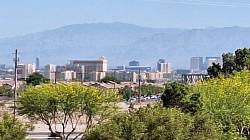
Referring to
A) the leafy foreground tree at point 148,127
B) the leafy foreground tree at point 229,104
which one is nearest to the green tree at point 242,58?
the leafy foreground tree at point 229,104

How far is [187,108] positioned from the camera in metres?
34.5

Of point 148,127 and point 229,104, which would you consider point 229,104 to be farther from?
point 148,127

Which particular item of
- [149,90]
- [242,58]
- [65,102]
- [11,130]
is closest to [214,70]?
[242,58]

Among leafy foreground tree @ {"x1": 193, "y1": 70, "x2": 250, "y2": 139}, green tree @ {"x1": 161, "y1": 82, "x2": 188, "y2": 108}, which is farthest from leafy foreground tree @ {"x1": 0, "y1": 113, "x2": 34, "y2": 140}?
green tree @ {"x1": 161, "y1": 82, "x2": 188, "y2": 108}

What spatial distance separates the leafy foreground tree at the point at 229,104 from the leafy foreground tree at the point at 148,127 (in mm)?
9186

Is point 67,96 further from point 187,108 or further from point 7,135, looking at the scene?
point 7,135

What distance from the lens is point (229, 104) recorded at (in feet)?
119

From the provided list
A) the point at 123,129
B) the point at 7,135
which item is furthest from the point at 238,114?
the point at 7,135

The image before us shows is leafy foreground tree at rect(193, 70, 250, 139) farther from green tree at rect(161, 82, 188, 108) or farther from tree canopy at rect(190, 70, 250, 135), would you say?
green tree at rect(161, 82, 188, 108)

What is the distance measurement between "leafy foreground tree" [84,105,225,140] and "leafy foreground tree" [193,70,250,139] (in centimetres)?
919

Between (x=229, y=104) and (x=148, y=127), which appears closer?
(x=148, y=127)

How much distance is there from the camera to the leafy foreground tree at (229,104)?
34656 millimetres

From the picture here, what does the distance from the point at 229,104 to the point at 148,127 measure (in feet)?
45.5

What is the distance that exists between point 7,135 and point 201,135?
7210 millimetres
